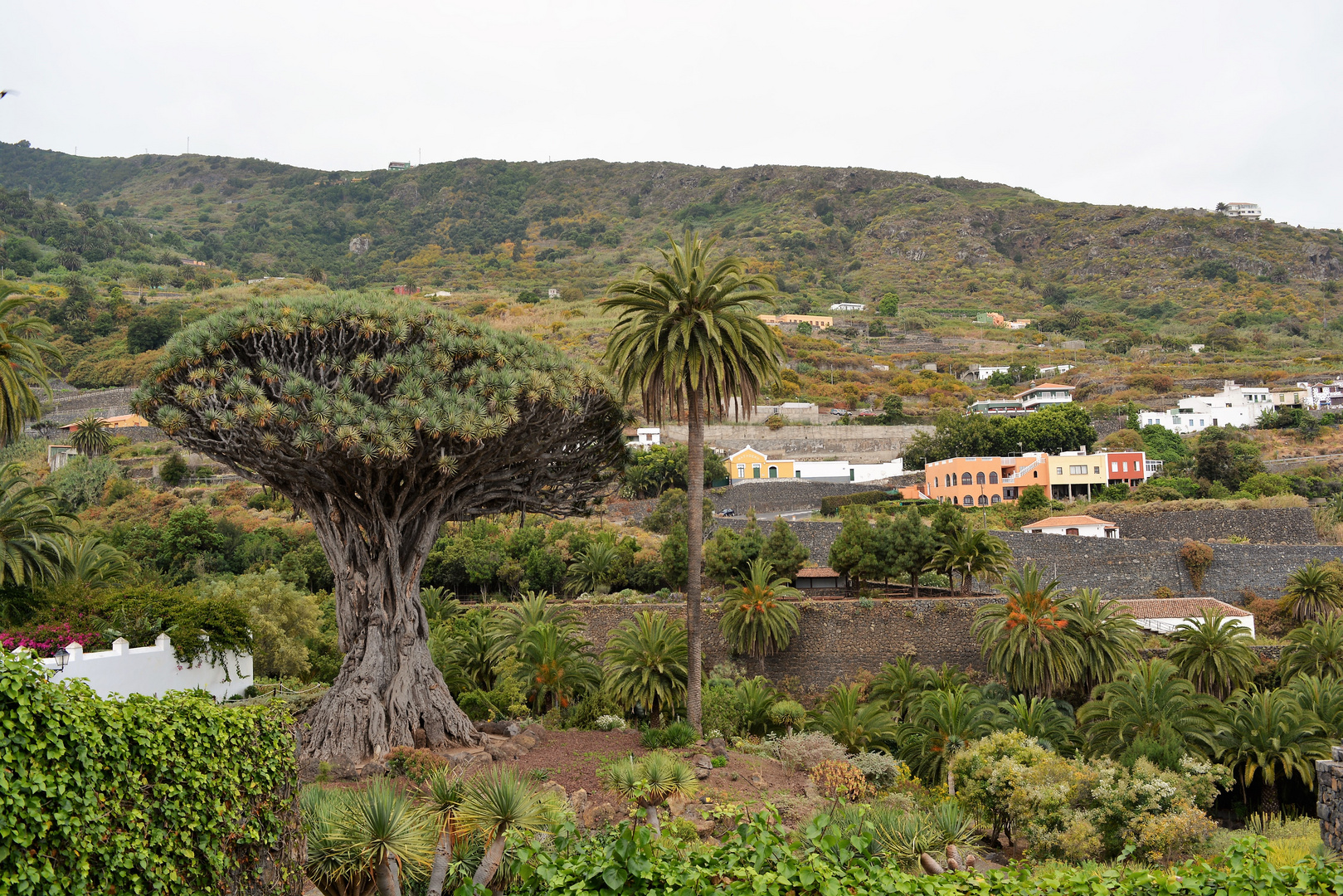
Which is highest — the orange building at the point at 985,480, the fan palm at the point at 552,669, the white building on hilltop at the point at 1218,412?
the white building on hilltop at the point at 1218,412

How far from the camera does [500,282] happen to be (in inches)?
4988

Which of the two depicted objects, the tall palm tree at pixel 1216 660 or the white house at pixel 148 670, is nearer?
the white house at pixel 148 670

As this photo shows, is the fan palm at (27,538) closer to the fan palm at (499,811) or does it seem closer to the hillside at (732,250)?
the fan palm at (499,811)

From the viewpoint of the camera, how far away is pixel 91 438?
6047 centimetres

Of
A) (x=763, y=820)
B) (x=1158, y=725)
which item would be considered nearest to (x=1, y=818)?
(x=763, y=820)

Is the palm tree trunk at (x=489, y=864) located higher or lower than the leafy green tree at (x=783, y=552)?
higher

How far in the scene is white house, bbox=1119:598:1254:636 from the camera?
102 ft

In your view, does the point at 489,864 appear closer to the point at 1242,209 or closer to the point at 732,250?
the point at 732,250

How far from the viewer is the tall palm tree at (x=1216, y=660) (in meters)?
24.8

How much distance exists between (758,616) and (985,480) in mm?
28967

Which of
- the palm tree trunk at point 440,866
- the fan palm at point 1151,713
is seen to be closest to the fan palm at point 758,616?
the fan palm at point 1151,713

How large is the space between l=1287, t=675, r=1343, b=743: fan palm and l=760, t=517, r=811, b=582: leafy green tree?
15.8m

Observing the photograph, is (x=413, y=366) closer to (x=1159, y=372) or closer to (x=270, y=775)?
(x=270, y=775)

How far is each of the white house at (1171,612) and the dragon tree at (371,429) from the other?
2377 centimetres
